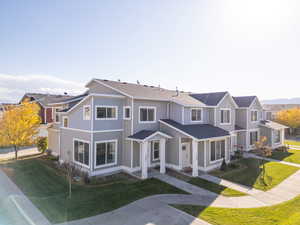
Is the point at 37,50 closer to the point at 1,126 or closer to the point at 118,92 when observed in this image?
the point at 118,92

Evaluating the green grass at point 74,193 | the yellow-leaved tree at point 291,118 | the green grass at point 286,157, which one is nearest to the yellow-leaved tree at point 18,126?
the green grass at point 74,193

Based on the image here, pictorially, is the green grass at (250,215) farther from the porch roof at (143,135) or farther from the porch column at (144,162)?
the porch roof at (143,135)

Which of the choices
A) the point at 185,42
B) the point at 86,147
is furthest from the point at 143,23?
the point at 86,147

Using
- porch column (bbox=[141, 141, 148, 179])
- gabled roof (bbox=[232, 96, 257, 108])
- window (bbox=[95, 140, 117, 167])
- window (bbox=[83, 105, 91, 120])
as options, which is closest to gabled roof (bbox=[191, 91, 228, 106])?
gabled roof (bbox=[232, 96, 257, 108])

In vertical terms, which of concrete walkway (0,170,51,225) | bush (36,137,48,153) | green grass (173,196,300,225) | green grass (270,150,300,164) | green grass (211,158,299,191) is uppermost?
bush (36,137,48,153)

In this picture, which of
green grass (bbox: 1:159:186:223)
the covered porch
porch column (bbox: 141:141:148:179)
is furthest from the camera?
the covered porch

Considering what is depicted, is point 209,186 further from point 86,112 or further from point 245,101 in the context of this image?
point 245,101

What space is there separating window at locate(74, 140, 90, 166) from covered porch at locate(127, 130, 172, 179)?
129 inches

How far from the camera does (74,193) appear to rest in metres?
10.5

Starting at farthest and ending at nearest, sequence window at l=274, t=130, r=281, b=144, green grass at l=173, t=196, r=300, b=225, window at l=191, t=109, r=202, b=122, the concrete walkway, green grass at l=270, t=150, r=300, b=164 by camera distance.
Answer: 1. window at l=274, t=130, r=281, b=144
2. green grass at l=270, t=150, r=300, b=164
3. window at l=191, t=109, r=202, b=122
4. green grass at l=173, t=196, r=300, b=225
5. the concrete walkway

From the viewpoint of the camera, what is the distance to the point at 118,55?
17375mm

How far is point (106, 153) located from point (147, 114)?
4.68 metres

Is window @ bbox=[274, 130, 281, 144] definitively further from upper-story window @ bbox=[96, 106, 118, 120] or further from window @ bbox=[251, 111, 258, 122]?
upper-story window @ bbox=[96, 106, 118, 120]

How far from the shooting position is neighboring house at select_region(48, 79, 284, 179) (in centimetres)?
1326
